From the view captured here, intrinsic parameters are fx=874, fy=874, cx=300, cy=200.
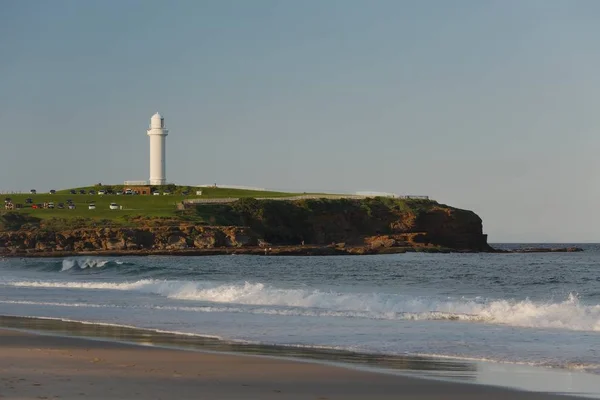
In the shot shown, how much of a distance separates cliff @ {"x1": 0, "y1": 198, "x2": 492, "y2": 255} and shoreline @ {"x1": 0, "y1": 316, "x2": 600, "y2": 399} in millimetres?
62147

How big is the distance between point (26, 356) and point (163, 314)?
9.80 meters

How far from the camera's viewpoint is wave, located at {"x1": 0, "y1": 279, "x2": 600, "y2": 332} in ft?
70.8

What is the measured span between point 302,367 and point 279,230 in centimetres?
8235

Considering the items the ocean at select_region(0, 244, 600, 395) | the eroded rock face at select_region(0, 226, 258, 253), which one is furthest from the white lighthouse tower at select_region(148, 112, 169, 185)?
the ocean at select_region(0, 244, 600, 395)

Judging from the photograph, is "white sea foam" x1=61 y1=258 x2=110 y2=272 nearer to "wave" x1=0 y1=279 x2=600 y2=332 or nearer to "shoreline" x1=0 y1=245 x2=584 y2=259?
"shoreline" x1=0 y1=245 x2=584 y2=259

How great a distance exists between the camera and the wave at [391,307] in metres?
21.6

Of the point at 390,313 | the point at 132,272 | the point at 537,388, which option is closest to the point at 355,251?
the point at 132,272

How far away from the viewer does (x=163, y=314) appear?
23.7 meters

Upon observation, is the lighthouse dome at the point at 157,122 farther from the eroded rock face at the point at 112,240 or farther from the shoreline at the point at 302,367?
the shoreline at the point at 302,367

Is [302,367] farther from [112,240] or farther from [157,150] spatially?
[157,150]

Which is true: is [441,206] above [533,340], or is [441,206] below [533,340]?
above

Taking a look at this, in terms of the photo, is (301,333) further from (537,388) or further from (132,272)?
(132,272)

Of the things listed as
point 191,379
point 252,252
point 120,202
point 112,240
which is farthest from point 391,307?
point 120,202

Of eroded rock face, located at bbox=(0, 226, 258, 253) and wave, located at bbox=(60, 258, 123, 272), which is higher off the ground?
eroded rock face, located at bbox=(0, 226, 258, 253)
